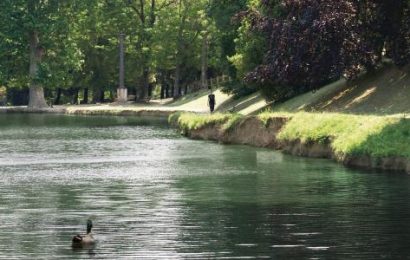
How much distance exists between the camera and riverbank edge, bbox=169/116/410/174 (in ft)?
162

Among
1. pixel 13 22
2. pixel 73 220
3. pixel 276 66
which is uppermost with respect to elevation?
pixel 13 22

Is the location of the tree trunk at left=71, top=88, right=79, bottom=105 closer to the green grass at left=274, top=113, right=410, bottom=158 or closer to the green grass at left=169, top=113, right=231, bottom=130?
the green grass at left=169, top=113, right=231, bottom=130

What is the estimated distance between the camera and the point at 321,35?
72.2m

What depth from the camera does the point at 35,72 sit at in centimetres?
14288

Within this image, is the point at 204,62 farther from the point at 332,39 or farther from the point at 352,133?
the point at 352,133

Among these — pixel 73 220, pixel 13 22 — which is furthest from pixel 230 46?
pixel 73 220

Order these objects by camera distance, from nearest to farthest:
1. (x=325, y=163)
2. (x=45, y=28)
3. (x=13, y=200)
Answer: (x=13, y=200) < (x=325, y=163) < (x=45, y=28)

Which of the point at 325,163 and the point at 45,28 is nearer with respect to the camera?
the point at 325,163

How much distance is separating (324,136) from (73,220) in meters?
24.8

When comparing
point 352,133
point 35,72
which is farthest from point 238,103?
point 352,133

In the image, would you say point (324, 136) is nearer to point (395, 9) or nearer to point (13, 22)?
point (395, 9)

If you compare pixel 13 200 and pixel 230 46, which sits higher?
pixel 230 46

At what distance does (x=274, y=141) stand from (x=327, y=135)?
26.8 feet

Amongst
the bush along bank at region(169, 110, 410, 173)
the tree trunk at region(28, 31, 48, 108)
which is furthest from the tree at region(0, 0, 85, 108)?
the bush along bank at region(169, 110, 410, 173)
